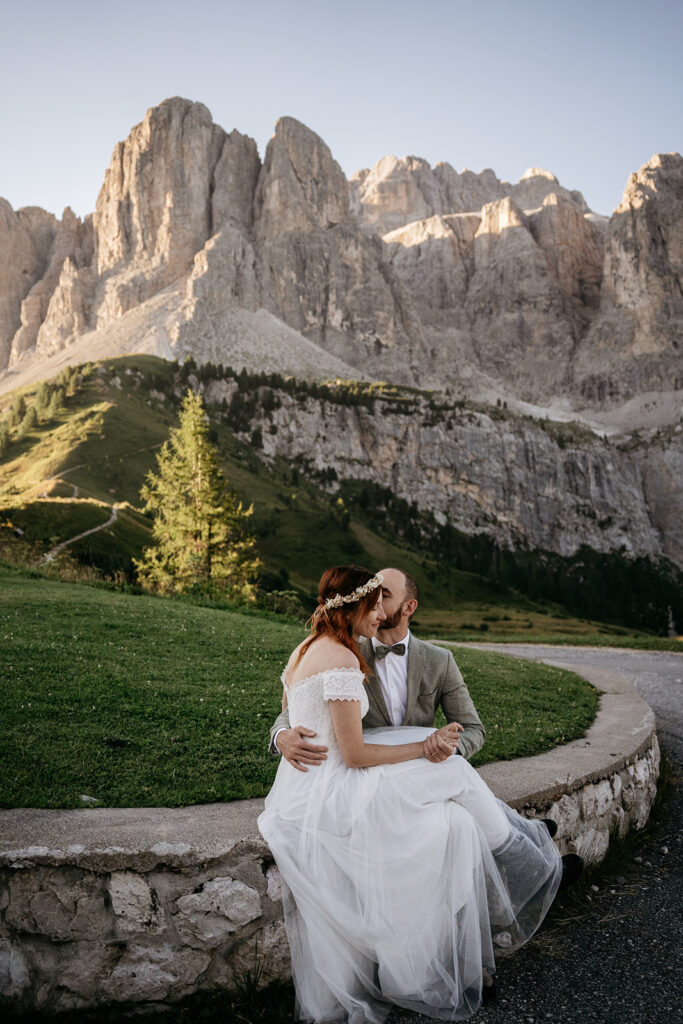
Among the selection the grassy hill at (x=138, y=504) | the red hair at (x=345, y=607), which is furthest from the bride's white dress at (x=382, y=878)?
the grassy hill at (x=138, y=504)

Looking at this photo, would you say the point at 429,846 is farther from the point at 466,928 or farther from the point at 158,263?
the point at 158,263

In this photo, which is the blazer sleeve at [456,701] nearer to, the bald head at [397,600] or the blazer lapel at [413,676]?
the blazer lapel at [413,676]

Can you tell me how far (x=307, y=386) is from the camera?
505 ft

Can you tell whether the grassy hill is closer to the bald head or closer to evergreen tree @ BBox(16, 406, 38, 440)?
evergreen tree @ BBox(16, 406, 38, 440)

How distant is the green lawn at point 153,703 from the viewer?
261 inches

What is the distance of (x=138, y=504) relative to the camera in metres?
73.3

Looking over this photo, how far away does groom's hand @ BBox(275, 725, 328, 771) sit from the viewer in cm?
482

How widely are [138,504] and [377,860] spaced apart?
238 feet

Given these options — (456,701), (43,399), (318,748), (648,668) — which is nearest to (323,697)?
(318,748)

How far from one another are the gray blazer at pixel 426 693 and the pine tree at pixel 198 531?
22392mm

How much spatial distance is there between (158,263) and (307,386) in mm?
73653

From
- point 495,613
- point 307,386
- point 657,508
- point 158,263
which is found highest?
point 158,263

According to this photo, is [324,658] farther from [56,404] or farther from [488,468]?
[488,468]

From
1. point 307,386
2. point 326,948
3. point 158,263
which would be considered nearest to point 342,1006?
point 326,948
